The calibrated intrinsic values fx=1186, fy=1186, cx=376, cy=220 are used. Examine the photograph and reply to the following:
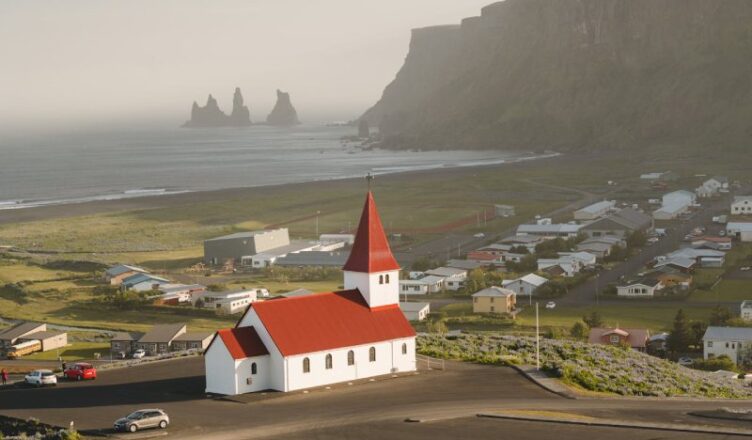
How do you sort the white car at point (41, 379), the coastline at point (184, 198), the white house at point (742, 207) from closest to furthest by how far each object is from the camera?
the white car at point (41, 379) < the white house at point (742, 207) < the coastline at point (184, 198)

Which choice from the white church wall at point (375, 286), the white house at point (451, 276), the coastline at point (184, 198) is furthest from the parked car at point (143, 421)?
the coastline at point (184, 198)

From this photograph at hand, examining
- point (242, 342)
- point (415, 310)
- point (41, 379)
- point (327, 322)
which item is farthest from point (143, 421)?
point (415, 310)

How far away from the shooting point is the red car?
39094mm

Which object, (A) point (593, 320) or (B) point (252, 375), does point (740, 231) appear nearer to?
(A) point (593, 320)

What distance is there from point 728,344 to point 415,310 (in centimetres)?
1724

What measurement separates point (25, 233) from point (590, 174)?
75323 mm

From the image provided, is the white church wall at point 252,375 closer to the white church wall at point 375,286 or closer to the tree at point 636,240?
the white church wall at point 375,286

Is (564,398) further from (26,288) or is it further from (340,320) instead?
(26,288)

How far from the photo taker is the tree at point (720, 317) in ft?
192

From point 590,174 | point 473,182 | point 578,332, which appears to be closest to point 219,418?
point 578,332

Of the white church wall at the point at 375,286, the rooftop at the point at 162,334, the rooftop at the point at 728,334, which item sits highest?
the white church wall at the point at 375,286

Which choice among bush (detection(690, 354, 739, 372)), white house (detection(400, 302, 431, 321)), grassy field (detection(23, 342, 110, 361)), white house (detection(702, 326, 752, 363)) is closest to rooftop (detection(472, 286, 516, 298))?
white house (detection(400, 302, 431, 321))

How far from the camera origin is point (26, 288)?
2933 inches

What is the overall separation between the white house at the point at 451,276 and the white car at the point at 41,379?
37.7 metres
